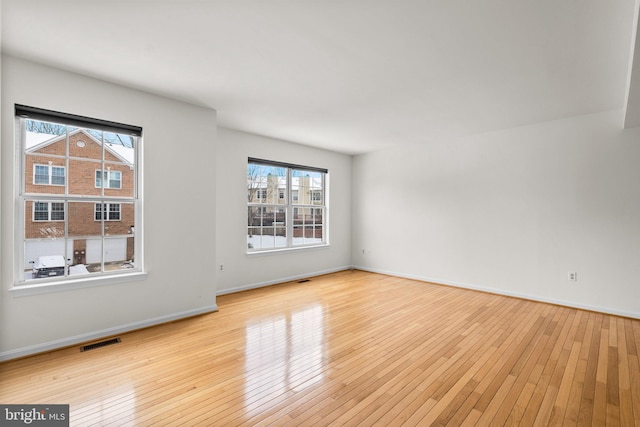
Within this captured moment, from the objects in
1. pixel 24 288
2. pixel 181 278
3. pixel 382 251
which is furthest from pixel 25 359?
pixel 382 251

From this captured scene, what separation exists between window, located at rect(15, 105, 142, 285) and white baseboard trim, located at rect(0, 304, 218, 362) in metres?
0.59

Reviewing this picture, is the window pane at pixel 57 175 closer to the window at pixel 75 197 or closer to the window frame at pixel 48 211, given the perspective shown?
the window at pixel 75 197

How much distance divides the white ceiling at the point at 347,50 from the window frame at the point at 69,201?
52cm

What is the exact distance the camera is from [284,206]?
5852 millimetres

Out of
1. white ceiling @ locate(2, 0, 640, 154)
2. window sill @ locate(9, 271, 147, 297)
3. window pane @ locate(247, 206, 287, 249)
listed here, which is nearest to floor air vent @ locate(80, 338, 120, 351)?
window sill @ locate(9, 271, 147, 297)

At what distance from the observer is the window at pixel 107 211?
129 inches

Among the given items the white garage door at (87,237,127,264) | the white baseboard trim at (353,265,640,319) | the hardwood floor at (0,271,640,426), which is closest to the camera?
the hardwood floor at (0,271,640,426)

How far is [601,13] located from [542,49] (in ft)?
1.54

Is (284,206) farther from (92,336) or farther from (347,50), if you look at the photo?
(347,50)

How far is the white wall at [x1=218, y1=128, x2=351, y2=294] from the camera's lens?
191 inches

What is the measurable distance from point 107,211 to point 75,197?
32cm

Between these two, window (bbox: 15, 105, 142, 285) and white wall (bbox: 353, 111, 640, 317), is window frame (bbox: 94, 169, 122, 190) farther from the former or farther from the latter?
white wall (bbox: 353, 111, 640, 317)

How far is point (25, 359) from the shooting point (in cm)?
269

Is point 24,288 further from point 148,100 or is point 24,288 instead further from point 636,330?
point 636,330
